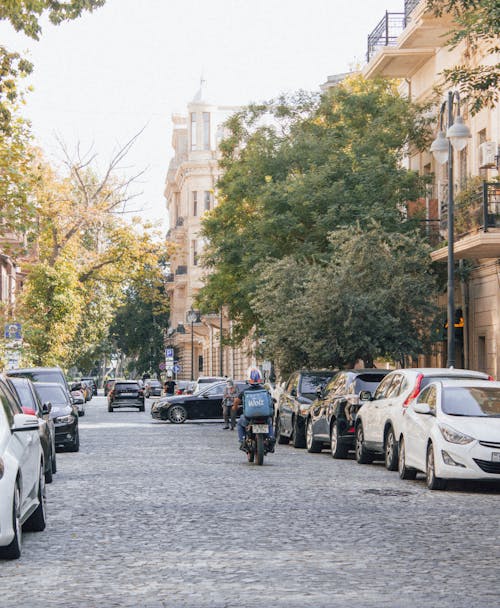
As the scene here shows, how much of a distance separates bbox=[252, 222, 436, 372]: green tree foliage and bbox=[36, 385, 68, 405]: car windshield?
774 centimetres

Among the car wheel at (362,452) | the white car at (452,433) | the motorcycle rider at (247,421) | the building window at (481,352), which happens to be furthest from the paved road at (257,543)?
the building window at (481,352)

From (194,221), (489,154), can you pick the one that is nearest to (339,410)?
(489,154)

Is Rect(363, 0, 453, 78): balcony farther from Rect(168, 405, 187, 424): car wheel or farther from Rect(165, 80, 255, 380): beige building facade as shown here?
Rect(165, 80, 255, 380): beige building facade

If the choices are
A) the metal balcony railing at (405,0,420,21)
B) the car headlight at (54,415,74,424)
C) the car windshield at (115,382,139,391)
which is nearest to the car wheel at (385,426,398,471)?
the car headlight at (54,415,74,424)

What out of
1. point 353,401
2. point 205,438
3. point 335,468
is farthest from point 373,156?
point 335,468

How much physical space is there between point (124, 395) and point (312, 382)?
34.1 m

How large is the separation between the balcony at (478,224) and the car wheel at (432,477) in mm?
12282

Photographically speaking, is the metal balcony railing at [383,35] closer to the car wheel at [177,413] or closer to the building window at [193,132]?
the car wheel at [177,413]

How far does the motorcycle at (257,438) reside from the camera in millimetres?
21109

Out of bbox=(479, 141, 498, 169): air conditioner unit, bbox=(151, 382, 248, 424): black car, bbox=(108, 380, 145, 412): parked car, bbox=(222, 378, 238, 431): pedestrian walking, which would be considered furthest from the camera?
bbox=(108, 380, 145, 412): parked car

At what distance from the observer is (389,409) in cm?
2016

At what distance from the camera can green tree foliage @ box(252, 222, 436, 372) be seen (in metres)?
32.0

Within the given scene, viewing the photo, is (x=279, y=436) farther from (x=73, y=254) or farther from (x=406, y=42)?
(x=73, y=254)

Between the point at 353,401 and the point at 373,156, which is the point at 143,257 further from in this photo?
the point at 353,401
